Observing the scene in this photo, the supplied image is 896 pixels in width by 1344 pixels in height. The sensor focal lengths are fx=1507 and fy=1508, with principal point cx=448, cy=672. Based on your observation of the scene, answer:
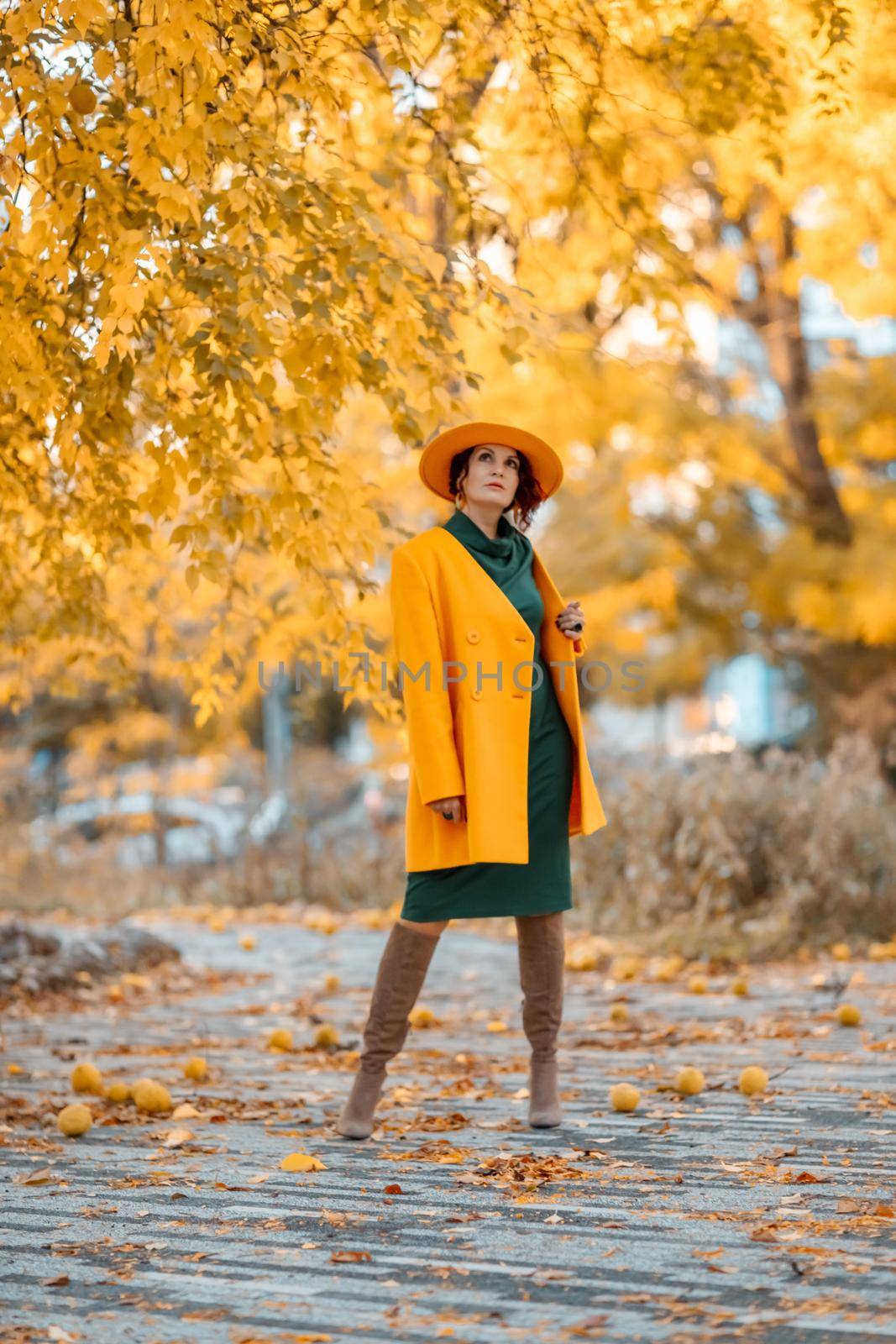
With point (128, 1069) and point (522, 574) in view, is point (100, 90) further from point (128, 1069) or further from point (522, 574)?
point (128, 1069)

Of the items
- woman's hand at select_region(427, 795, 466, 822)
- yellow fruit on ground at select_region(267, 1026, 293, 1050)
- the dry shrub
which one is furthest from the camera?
the dry shrub

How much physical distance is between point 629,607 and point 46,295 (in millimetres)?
10070

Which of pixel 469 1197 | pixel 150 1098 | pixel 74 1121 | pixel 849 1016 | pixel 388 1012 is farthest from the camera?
pixel 849 1016

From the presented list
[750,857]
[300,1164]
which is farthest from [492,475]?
[750,857]

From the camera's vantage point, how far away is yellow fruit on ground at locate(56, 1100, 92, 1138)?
3.93 metres

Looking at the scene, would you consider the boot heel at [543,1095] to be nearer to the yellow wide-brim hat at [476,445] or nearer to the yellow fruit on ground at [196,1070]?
the yellow fruit on ground at [196,1070]

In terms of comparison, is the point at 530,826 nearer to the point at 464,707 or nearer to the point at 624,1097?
the point at 464,707

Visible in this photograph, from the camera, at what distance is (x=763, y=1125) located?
3.93 metres

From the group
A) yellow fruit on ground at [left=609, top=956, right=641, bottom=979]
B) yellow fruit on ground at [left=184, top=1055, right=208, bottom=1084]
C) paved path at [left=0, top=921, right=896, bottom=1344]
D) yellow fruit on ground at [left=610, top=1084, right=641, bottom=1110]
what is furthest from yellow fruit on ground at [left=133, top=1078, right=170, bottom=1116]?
yellow fruit on ground at [left=609, top=956, right=641, bottom=979]

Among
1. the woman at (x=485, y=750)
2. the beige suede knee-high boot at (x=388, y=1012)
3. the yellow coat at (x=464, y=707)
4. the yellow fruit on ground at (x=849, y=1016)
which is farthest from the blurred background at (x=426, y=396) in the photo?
the yellow fruit on ground at (x=849, y=1016)

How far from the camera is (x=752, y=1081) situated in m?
4.32

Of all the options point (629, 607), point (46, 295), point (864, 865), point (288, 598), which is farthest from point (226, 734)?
point (46, 295)

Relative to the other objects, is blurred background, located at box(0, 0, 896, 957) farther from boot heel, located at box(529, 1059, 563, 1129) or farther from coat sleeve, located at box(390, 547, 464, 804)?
boot heel, located at box(529, 1059, 563, 1129)

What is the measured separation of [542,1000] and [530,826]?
48 cm
